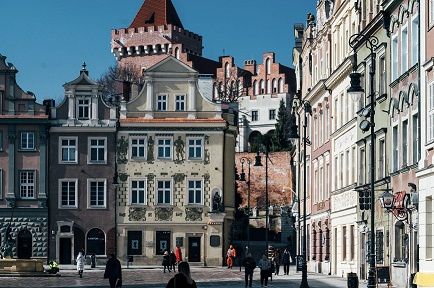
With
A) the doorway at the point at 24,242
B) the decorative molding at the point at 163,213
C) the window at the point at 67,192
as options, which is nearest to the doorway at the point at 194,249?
the decorative molding at the point at 163,213

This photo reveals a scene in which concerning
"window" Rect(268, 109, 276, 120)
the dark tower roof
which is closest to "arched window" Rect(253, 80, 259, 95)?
"window" Rect(268, 109, 276, 120)

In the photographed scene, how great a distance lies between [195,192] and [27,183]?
1119 cm

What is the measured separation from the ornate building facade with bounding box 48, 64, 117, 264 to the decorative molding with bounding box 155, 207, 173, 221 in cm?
293

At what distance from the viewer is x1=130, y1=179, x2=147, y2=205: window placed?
79688 millimetres

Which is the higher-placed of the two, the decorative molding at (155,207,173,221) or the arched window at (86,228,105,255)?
the decorative molding at (155,207,173,221)

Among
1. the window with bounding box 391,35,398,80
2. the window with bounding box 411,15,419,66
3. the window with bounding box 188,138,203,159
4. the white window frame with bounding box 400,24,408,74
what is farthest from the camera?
the window with bounding box 188,138,203,159

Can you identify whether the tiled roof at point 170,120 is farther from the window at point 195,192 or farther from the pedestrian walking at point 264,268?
the pedestrian walking at point 264,268

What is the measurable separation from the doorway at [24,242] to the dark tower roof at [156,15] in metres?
92.1

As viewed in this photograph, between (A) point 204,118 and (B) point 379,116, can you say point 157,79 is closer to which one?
(A) point 204,118

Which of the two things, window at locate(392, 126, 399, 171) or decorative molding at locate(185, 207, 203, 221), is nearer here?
window at locate(392, 126, 399, 171)

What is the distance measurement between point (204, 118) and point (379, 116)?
3611 cm

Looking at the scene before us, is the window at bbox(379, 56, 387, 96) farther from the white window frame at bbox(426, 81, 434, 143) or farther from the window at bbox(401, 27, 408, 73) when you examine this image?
the white window frame at bbox(426, 81, 434, 143)

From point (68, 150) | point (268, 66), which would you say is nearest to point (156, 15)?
point (268, 66)

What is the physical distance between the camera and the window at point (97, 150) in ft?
263
